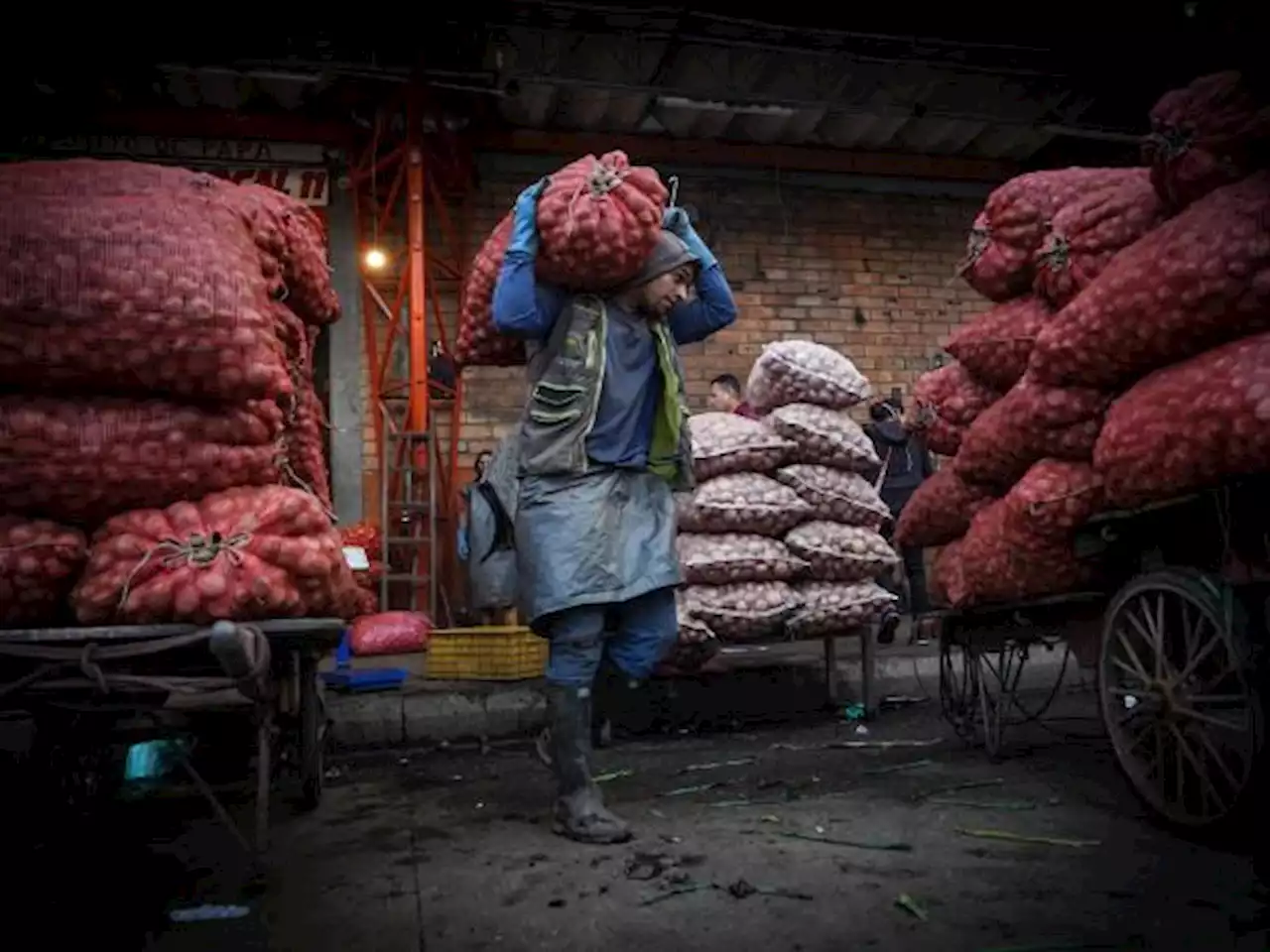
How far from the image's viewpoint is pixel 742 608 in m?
5.16

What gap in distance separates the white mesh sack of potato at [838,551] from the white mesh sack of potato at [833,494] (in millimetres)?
55

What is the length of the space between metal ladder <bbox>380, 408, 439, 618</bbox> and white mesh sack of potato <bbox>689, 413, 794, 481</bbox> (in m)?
3.54

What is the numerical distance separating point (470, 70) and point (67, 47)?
245 inches

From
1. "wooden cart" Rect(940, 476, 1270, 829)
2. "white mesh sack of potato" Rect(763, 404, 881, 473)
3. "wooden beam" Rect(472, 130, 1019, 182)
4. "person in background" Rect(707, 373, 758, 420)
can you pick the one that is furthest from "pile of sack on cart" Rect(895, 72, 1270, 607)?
"wooden beam" Rect(472, 130, 1019, 182)

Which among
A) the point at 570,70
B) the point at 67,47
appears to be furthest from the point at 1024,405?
the point at 570,70

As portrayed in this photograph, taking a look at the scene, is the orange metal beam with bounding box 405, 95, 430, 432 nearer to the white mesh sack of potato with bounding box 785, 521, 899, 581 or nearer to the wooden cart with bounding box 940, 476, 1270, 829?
the white mesh sack of potato with bounding box 785, 521, 899, 581

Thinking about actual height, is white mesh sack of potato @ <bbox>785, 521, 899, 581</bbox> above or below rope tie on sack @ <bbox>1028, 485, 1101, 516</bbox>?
below

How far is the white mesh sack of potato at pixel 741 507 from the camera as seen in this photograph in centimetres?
529

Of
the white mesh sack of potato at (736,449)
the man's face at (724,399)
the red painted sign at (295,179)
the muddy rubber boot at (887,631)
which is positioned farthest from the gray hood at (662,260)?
the red painted sign at (295,179)

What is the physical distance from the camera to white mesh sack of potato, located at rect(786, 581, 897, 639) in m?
5.27

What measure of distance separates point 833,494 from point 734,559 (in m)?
0.69

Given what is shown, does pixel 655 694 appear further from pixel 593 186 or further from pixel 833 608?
pixel 593 186

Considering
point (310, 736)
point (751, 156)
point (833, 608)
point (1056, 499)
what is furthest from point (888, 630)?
point (751, 156)

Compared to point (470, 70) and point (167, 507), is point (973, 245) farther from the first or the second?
point (470, 70)
